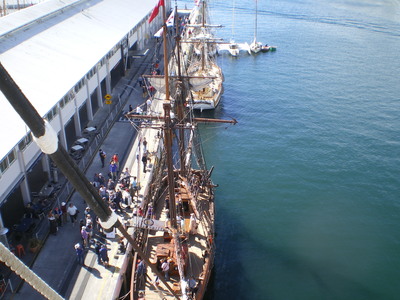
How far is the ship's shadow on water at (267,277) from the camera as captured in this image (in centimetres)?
3206

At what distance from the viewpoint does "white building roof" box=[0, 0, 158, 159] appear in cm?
3422

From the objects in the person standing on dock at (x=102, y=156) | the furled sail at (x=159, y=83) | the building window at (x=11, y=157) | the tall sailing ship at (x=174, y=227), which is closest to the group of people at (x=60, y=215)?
the building window at (x=11, y=157)

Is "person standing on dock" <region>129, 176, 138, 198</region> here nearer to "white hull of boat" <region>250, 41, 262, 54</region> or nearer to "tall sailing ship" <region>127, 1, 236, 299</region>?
"tall sailing ship" <region>127, 1, 236, 299</region>

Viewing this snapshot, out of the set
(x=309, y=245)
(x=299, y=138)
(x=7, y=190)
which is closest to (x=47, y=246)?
(x=7, y=190)

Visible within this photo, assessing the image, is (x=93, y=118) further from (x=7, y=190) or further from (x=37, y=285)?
(x=37, y=285)

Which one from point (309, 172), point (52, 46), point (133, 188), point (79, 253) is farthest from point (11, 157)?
point (309, 172)

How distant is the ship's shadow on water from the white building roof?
57.4ft

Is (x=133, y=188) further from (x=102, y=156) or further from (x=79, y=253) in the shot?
(x=79, y=253)

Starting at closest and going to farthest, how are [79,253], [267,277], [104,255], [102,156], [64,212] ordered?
[79,253] → [104,255] → [64,212] → [267,277] → [102,156]

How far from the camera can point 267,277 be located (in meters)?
33.5

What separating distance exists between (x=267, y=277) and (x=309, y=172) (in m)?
17.5

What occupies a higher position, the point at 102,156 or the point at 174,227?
the point at 102,156

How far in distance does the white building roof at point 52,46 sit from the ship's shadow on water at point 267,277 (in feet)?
57.4

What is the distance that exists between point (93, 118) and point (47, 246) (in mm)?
22044
